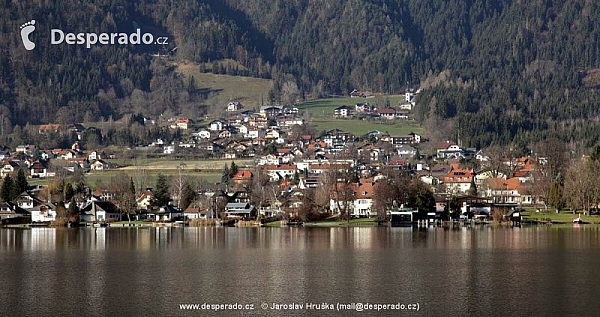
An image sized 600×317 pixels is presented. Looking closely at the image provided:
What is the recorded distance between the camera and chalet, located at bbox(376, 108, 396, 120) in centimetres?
16762

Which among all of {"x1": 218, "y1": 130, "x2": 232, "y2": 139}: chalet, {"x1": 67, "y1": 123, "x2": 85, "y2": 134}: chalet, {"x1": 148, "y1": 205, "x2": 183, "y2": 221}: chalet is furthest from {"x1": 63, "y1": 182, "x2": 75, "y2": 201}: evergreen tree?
{"x1": 67, "y1": 123, "x2": 85, "y2": 134}: chalet

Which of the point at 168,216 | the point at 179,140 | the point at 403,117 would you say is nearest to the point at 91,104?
the point at 179,140

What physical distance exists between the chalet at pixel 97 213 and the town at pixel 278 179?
11 centimetres

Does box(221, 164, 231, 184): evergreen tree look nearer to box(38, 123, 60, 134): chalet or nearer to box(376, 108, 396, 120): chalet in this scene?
box(38, 123, 60, 134): chalet

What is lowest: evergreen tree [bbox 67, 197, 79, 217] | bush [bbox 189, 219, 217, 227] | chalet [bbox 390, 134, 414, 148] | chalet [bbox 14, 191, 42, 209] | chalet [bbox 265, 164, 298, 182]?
bush [bbox 189, 219, 217, 227]

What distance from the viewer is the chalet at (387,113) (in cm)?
16762

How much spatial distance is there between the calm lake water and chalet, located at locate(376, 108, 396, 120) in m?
107

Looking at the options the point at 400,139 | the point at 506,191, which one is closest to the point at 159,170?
the point at 506,191

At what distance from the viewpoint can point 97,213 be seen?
82.1 metres

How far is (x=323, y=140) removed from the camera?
479ft

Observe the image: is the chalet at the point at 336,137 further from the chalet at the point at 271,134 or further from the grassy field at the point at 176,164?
the grassy field at the point at 176,164

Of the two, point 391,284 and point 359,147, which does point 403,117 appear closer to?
point 359,147

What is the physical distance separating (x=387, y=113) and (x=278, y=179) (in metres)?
62.6

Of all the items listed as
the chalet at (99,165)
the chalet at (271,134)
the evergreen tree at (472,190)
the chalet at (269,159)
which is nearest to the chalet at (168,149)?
the chalet at (269,159)
